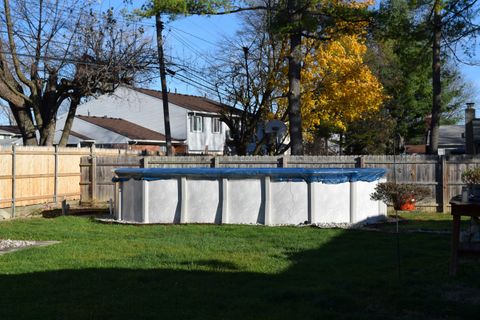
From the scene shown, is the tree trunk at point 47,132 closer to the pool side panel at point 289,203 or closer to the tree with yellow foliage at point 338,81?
the tree with yellow foliage at point 338,81

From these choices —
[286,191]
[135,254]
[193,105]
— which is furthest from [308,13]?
[193,105]

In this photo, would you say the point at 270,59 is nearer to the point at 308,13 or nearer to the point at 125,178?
the point at 308,13

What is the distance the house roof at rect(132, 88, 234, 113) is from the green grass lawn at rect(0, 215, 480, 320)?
3337 cm

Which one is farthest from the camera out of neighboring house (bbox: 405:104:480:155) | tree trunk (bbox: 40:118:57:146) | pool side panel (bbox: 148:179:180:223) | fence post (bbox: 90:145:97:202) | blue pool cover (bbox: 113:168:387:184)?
neighboring house (bbox: 405:104:480:155)

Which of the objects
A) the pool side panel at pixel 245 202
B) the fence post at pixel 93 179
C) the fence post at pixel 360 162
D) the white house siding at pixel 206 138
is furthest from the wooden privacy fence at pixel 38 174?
the white house siding at pixel 206 138

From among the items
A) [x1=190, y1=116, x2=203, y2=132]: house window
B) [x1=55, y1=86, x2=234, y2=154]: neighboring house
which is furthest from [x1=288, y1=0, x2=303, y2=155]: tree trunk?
[x1=190, y1=116, x2=203, y2=132]: house window

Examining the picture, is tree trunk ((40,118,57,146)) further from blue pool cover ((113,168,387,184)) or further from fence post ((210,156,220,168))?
blue pool cover ((113,168,387,184))

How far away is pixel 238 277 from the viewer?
8.85 meters

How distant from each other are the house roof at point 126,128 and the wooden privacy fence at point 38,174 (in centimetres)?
1935

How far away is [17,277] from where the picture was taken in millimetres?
9047

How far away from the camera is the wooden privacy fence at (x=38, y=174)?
19.6m

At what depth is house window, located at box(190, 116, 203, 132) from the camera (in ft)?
156

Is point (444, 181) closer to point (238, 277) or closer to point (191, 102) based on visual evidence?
point (238, 277)

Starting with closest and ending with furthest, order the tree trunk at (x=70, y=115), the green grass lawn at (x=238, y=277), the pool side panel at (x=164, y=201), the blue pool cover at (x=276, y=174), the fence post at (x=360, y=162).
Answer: the green grass lawn at (x=238, y=277)
the blue pool cover at (x=276, y=174)
the pool side panel at (x=164, y=201)
the fence post at (x=360, y=162)
the tree trunk at (x=70, y=115)
